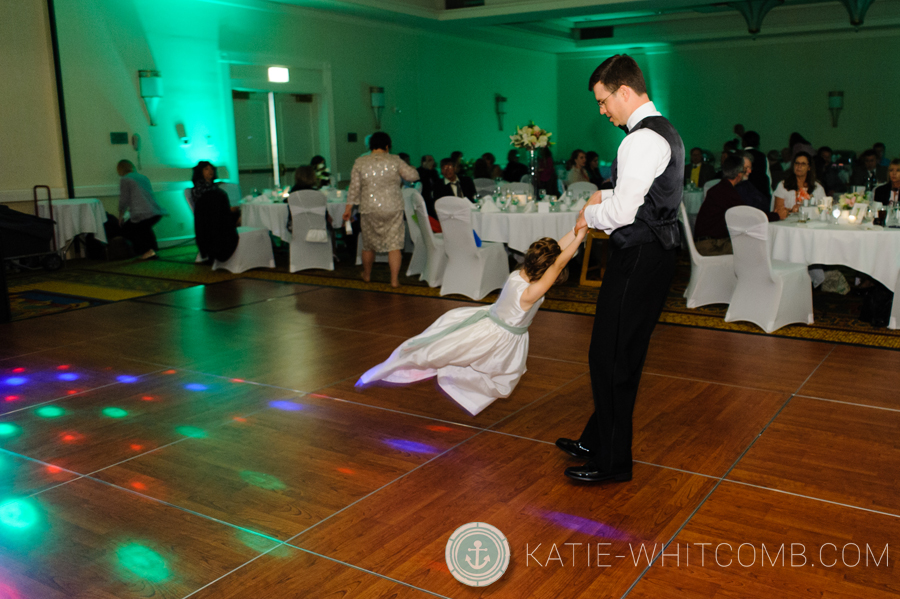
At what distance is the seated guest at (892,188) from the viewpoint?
662 centimetres

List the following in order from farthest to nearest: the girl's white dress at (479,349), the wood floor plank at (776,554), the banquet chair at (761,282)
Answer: the banquet chair at (761,282), the girl's white dress at (479,349), the wood floor plank at (776,554)

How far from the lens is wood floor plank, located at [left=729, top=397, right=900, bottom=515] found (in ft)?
9.92

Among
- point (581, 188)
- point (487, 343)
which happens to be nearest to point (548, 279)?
point (487, 343)

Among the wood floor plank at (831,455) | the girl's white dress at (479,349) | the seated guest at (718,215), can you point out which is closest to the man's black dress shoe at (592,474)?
the wood floor plank at (831,455)

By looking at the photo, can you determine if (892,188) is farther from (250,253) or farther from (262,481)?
(250,253)

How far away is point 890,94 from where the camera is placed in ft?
52.3

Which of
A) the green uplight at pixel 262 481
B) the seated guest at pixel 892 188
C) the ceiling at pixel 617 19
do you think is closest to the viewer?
the green uplight at pixel 262 481

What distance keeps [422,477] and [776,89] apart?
1661cm

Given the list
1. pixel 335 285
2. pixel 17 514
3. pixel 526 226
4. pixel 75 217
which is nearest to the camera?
pixel 17 514

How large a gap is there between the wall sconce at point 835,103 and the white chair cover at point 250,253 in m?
13.1

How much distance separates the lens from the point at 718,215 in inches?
253

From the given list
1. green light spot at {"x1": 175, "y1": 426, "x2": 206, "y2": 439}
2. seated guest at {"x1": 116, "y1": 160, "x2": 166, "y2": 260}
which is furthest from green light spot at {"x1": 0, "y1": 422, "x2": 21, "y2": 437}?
seated guest at {"x1": 116, "y1": 160, "x2": 166, "y2": 260}

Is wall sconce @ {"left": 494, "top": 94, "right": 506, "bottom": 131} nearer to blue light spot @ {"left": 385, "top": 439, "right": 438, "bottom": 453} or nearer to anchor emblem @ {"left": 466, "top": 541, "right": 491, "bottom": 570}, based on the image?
blue light spot @ {"left": 385, "top": 439, "right": 438, "bottom": 453}

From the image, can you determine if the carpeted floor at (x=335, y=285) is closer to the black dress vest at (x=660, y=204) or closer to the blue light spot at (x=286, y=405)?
the blue light spot at (x=286, y=405)
